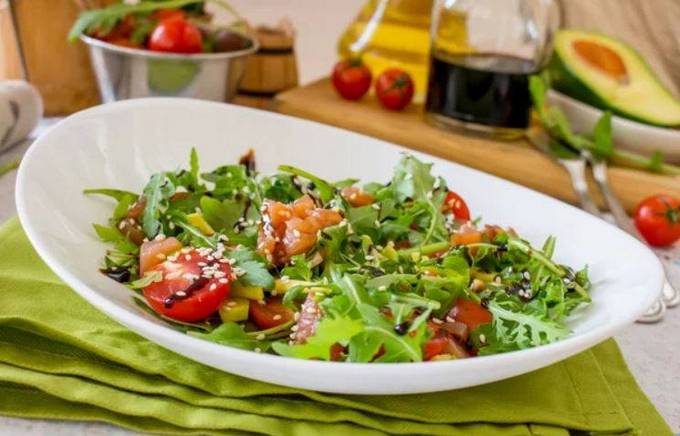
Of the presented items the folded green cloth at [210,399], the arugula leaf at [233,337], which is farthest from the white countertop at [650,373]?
the arugula leaf at [233,337]

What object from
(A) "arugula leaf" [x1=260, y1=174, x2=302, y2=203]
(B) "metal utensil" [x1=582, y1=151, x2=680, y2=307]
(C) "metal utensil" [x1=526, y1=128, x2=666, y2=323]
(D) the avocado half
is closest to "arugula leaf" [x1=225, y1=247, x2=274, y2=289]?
(A) "arugula leaf" [x1=260, y1=174, x2=302, y2=203]

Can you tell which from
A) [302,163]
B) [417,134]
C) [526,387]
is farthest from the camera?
[417,134]

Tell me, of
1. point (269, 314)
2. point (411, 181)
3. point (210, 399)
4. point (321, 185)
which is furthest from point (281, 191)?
point (210, 399)

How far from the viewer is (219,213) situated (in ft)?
3.59

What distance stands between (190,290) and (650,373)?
562mm

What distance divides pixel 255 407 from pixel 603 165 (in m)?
1.03

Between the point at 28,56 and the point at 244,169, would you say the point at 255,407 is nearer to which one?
the point at 244,169

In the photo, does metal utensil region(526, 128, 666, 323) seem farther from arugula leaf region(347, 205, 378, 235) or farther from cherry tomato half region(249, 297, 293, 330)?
cherry tomato half region(249, 297, 293, 330)

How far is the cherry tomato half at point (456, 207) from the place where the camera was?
3.95 feet

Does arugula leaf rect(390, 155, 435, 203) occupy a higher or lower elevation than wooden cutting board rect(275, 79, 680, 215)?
higher

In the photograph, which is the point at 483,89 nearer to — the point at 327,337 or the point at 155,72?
the point at 155,72

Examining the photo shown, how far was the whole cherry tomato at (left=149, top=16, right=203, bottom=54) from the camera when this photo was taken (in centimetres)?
166

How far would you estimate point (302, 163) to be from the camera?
1371mm

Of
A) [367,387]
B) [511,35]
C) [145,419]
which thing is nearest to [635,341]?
[367,387]
